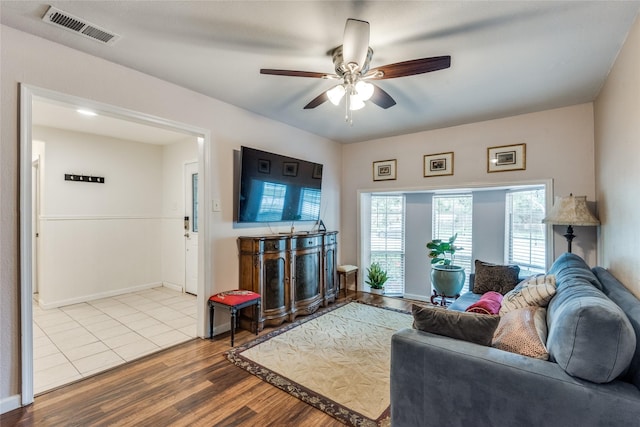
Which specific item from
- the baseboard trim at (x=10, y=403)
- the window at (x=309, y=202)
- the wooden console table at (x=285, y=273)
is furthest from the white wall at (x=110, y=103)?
the window at (x=309, y=202)

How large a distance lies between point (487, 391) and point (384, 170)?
3655 millimetres

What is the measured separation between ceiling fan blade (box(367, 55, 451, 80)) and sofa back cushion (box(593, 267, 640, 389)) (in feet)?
5.15

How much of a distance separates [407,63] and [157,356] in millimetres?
3136

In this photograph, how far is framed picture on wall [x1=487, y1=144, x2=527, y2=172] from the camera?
352 centimetres

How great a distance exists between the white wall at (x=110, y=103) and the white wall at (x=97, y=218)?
2.59 metres

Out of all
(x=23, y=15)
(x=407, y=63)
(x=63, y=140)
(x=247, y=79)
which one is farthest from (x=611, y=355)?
(x=63, y=140)

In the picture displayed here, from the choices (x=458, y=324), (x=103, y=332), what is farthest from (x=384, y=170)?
(x=103, y=332)

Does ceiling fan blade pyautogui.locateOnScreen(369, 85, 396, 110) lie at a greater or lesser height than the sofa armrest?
greater

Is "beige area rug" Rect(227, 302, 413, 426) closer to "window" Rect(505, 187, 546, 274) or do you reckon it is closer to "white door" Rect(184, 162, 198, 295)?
"window" Rect(505, 187, 546, 274)

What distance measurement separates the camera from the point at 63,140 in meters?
4.16

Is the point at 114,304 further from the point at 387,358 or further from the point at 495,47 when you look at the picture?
the point at 495,47

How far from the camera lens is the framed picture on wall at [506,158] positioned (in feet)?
11.5

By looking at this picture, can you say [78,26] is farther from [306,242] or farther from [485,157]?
[485,157]

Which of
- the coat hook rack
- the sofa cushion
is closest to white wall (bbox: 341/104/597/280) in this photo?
the sofa cushion
